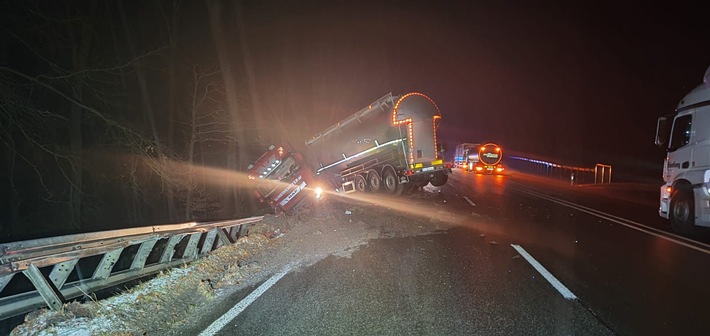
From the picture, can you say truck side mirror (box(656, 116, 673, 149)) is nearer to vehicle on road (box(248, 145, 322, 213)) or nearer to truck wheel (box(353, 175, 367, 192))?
vehicle on road (box(248, 145, 322, 213))

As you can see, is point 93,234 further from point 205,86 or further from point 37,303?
point 205,86

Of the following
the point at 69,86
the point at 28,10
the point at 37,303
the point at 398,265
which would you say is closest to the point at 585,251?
the point at 398,265

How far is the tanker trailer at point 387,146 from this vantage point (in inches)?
683

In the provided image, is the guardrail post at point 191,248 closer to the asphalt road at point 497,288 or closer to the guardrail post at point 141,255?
the guardrail post at point 141,255

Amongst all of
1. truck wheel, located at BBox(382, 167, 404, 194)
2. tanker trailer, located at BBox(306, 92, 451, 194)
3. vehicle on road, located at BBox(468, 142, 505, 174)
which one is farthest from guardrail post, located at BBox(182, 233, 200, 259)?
vehicle on road, located at BBox(468, 142, 505, 174)

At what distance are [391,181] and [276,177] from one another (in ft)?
18.9

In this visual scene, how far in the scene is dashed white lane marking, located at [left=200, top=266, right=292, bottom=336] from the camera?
4547mm

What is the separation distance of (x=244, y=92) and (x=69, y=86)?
1294cm

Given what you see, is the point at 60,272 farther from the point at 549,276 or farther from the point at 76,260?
the point at 549,276

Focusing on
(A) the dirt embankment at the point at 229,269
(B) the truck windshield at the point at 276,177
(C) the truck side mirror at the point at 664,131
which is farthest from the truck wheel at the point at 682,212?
(B) the truck windshield at the point at 276,177

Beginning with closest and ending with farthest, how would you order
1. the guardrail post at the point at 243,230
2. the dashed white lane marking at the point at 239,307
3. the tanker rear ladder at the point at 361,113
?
the dashed white lane marking at the point at 239,307 < the guardrail post at the point at 243,230 < the tanker rear ladder at the point at 361,113

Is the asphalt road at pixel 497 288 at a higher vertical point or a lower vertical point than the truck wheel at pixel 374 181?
higher

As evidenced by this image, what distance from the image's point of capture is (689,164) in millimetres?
9617

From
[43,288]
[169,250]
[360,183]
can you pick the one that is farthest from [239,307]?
[360,183]
